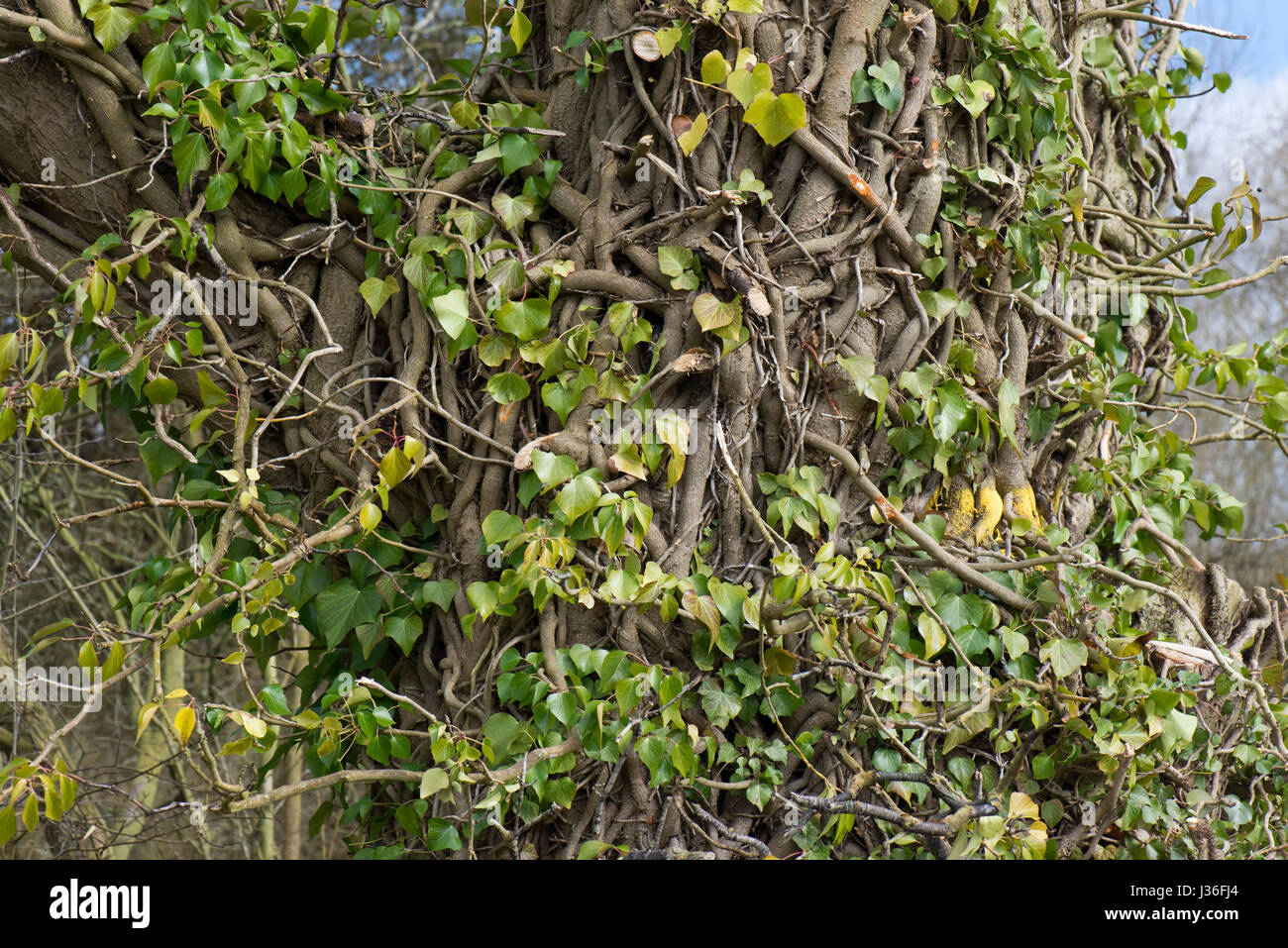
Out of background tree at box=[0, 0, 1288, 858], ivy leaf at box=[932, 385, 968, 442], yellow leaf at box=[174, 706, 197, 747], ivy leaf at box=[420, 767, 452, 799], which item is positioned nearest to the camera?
yellow leaf at box=[174, 706, 197, 747]

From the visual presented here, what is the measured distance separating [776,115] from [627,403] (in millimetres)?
570

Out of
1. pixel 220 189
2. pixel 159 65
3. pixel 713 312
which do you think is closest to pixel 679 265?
pixel 713 312

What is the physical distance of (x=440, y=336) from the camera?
75.9 inches

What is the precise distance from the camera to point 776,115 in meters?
1.72

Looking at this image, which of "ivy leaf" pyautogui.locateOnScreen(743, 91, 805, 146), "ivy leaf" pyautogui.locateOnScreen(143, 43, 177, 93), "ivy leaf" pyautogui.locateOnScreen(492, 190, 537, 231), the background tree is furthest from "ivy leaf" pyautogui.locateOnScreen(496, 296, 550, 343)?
"ivy leaf" pyautogui.locateOnScreen(143, 43, 177, 93)

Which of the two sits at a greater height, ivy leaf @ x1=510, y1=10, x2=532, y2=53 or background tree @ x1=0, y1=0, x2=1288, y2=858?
ivy leaf @ x1=510, y1=10, x2=532, y2=53

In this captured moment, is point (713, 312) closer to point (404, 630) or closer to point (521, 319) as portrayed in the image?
point (521, 319)

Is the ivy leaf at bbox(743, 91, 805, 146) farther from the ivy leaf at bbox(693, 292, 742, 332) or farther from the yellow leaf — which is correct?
the yellow leaf

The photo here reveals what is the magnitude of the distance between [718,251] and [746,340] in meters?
0.17

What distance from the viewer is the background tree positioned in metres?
1.79

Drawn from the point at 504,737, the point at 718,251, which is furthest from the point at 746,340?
the point at 504,737

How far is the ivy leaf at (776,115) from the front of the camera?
1.71 metres

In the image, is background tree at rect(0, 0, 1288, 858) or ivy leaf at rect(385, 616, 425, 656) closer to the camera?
background tree at rect(0, 0, 1288, 858)

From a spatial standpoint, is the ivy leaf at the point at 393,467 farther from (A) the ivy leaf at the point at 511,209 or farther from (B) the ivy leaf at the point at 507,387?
(A) the ivy leaf at the point at 511,209
